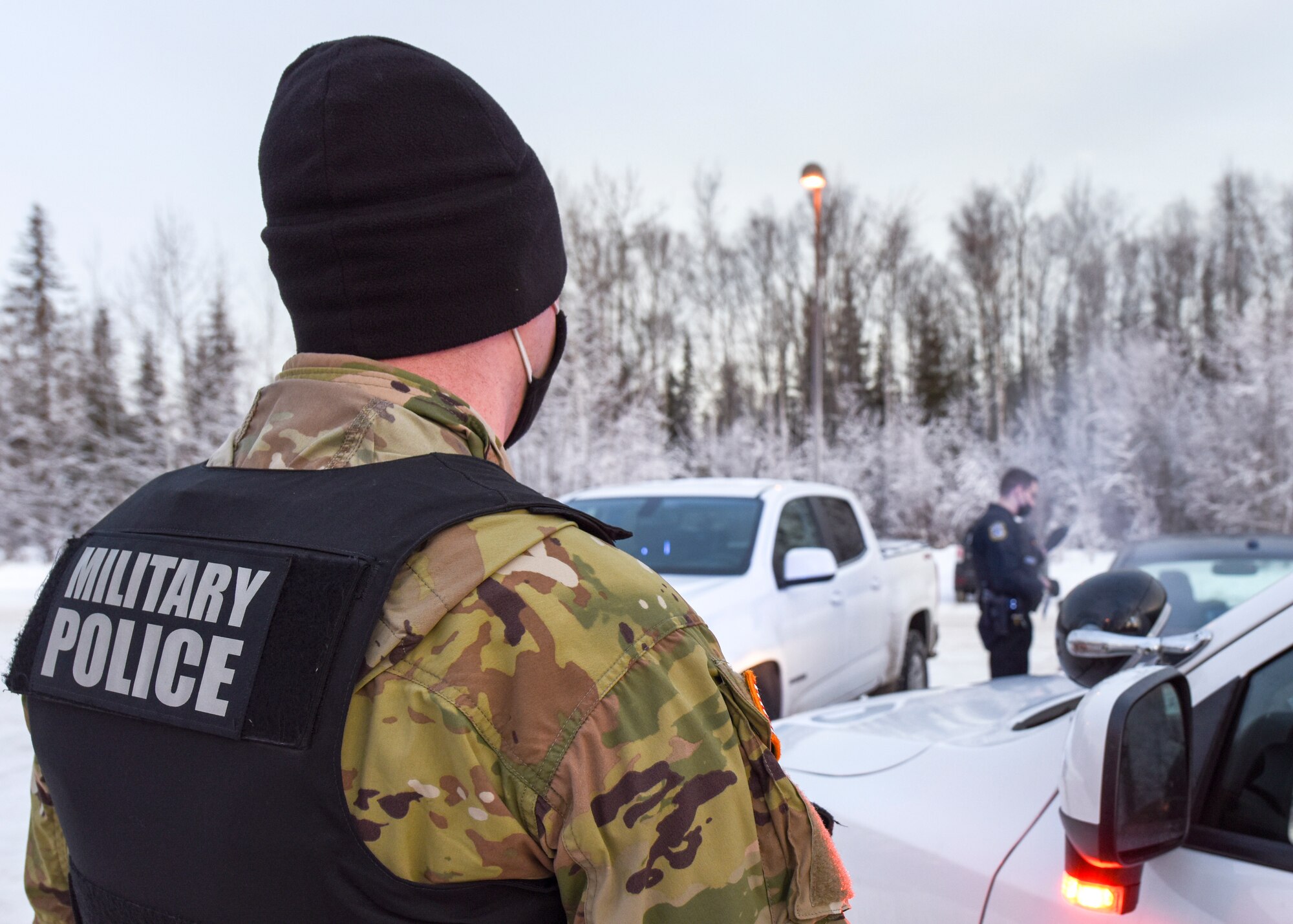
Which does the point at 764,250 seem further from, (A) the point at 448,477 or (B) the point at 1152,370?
(A) the point at 448,477

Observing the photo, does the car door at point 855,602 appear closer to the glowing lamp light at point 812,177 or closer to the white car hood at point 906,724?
the white car hood at point 906,724

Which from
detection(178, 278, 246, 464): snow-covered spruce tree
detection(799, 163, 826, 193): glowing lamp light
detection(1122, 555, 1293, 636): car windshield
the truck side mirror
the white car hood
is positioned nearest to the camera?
the truck side mirror

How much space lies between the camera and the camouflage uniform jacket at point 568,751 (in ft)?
2.49

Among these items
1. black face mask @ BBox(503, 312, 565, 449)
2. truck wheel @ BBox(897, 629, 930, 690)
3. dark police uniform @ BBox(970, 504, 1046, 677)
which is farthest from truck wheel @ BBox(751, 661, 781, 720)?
black face mask @ BBox(503, 312, 565, 449)

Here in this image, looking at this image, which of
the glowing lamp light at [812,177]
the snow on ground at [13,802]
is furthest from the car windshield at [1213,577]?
the glowing lamp light at [812,177]

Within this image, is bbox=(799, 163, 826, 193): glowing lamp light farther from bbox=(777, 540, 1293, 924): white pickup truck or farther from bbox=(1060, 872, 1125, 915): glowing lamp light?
bbox=(1060, 872, 1125, 915): glowing lamp light

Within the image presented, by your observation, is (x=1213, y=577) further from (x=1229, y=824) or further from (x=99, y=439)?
(x=99, y=439)

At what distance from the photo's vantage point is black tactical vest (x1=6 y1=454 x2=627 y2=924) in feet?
2.53

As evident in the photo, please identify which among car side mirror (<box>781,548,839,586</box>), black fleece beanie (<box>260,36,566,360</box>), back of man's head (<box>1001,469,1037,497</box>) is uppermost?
black fleece beanie (<box>260,36,566,360</box>)

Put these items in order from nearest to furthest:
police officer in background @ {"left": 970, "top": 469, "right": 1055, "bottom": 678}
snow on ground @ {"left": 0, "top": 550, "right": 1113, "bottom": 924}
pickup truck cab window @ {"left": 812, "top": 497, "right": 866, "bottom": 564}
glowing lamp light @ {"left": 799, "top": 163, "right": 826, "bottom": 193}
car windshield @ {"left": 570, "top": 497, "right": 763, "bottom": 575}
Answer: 1. snow on ground @ {"left": 0, "top": 550, "right": 1113, "bottom": 924}
2. car windshield @ {"left": 570, "top": 497, "right": 763, "bottom": 575}
3. police officer in background @ {"left": 970, "top": 469, "right": 1055, "bottom": 678}
4. pickup truck cab window @ {"left": 812, "top": 497, "right": 866, "bottom": 564}
5. glowing lamp light @ {"left": 799, "top": 163, "right": 826, "bottom": 193}

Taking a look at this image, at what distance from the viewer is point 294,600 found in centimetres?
83

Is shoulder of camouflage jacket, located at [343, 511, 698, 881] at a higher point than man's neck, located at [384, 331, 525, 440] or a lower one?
lower

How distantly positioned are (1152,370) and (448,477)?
31346 mm

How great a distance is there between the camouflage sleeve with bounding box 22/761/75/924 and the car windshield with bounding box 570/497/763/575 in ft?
13.0
